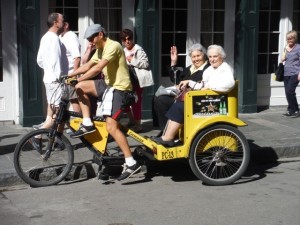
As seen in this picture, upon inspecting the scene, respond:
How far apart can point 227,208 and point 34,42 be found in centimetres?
481

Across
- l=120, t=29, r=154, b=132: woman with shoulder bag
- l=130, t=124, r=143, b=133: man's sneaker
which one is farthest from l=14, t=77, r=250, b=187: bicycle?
l=130, t=124, r=143, b=133: man's sneaker

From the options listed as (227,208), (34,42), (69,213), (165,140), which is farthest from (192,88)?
(34,42)

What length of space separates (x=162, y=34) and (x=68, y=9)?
1.77 m

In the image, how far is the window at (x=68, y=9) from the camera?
9.65 meters

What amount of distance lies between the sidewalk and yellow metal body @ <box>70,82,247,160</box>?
68 centimetres

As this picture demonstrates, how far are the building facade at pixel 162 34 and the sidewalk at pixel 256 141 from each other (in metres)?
0.52

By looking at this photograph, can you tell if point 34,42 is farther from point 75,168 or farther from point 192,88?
point 192,88

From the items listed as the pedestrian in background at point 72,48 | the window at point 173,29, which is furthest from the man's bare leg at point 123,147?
the window at point 173,29

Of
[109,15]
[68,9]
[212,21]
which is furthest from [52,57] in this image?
[212,21]

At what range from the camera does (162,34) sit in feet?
34.2

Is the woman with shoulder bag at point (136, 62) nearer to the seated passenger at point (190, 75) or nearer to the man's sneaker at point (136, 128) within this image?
the man's sneaker at point (136, 128)

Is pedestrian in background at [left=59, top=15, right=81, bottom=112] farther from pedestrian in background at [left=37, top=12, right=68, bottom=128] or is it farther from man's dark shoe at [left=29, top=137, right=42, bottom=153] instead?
man's dark shoe at [left=29, top=137, right=42, bottom=153]

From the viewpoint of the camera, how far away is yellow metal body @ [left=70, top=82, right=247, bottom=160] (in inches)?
256

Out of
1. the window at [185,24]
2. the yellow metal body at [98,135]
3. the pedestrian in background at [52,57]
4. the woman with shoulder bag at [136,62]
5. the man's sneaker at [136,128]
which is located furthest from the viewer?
the window at [185,24]
